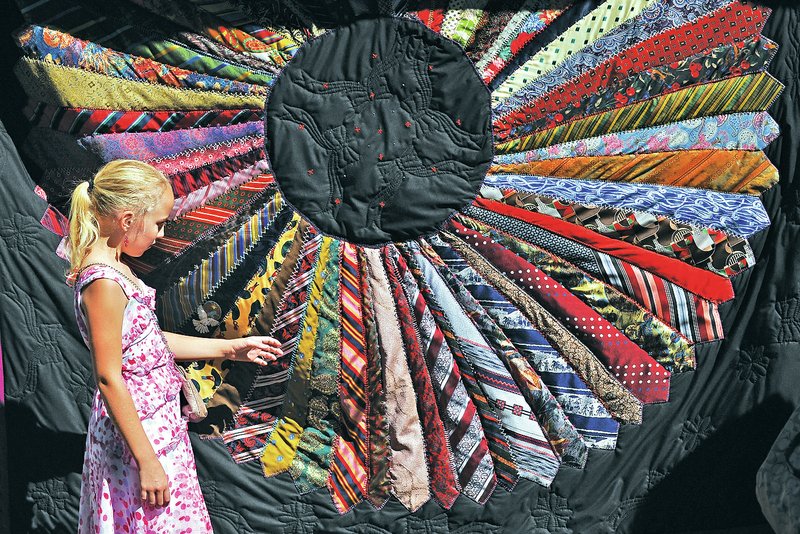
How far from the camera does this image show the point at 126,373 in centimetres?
122

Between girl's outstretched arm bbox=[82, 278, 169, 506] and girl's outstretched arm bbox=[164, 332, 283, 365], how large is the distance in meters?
0.26

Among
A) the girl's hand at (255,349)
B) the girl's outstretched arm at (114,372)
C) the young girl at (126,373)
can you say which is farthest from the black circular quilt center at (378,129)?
the girl's outstretched arm at (114,372)

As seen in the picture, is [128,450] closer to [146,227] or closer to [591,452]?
[146,227]

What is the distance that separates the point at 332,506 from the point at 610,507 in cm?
64

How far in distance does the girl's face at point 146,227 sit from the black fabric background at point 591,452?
467 millimetres

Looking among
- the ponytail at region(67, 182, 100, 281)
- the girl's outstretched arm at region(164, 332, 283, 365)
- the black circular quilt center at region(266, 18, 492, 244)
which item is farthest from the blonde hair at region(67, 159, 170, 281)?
the black circular quilt center at region(266, 18, 492, 244)

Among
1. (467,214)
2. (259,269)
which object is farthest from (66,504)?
(467,214)

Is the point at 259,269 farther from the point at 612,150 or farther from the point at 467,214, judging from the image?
the point at 612,150

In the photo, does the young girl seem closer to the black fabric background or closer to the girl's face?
the girl's face

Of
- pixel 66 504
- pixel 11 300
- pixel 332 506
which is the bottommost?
pixel 66 504

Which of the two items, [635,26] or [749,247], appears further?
[749,247]

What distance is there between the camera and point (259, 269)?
159 centimetres

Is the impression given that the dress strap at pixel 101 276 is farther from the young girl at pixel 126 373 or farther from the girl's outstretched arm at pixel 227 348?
the girl's outstretched arm at pixel 227 348

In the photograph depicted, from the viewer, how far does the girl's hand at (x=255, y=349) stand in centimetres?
152
